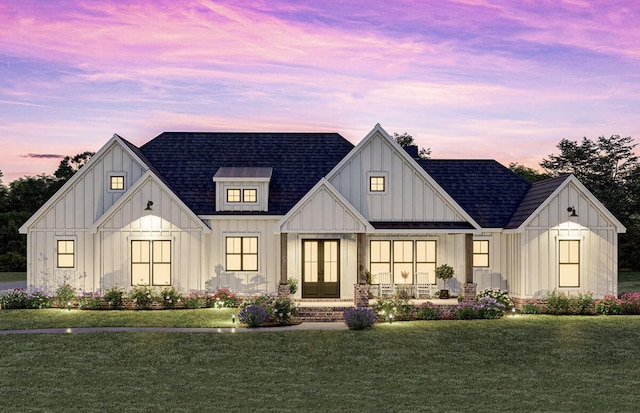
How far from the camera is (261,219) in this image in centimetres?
2967

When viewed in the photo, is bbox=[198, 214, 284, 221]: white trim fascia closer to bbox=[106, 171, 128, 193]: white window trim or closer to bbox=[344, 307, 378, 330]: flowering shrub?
bbox=[106, 171, 128, 193]: white window trim

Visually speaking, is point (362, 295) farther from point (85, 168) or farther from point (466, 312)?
point (85, 168)

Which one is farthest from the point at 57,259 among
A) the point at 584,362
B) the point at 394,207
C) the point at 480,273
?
the point at 584,362

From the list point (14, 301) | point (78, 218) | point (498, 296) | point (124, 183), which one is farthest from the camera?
point (124, 183)

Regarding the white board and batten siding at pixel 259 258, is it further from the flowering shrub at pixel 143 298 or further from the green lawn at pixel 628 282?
the green lawn at pixel 628 282

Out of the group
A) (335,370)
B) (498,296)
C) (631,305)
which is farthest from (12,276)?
(631,305)

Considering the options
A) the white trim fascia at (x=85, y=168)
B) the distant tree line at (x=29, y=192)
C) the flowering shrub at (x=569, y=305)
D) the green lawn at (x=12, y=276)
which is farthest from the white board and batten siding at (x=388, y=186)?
the distant tree line at (x=29, y=192)

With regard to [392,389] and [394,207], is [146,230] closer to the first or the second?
[394,207]

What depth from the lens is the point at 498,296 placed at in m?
27.8

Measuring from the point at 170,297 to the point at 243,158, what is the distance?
7.60m

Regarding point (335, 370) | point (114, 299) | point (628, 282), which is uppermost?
point (114, 299)

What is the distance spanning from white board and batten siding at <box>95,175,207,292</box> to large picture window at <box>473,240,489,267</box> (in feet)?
37.5

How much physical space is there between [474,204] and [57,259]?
17880 millimetres

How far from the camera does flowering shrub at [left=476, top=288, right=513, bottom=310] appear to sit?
27.7m
